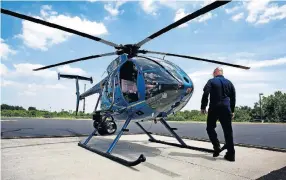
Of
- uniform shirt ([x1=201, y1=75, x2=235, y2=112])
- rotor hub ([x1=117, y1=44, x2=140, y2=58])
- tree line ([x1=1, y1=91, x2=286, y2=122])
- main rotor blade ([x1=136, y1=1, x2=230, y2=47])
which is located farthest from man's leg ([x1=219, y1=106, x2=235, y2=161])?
tree line ([x1=1, y1=91, x2=286, y2=122])

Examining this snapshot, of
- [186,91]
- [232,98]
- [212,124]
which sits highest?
[186,91]

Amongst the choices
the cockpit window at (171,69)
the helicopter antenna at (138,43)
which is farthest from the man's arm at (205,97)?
the helicopter antenna at (138,43)

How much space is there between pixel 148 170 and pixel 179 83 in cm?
191

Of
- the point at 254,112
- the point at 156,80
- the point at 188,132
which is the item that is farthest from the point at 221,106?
the point at 254,112

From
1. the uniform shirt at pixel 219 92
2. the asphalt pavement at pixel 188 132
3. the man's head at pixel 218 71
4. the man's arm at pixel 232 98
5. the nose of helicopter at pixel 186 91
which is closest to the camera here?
the nose of helicopter at pixel 186 91

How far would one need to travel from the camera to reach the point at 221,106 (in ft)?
16.8

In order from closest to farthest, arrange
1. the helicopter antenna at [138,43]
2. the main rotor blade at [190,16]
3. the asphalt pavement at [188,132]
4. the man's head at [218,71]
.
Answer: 1. the main rotor blade at [190,16]
2. the helicopter antenna at [138,43]
3. the man's head at [218,71]
4. the asphalt pavement at [188,132]

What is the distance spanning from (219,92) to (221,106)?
32 centimetres

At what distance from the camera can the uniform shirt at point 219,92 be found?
5.19 meters

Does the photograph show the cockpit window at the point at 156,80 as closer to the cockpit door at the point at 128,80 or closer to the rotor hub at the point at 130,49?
the cockpit door at the point at 128,80

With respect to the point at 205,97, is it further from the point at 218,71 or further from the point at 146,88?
the point at 146,88

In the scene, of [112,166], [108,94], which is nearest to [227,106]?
[112,166]

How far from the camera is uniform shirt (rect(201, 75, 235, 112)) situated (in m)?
5.19

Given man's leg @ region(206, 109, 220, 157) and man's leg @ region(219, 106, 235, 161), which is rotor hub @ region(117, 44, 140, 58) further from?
man's leg @ region(219, 106, 235, 161)
